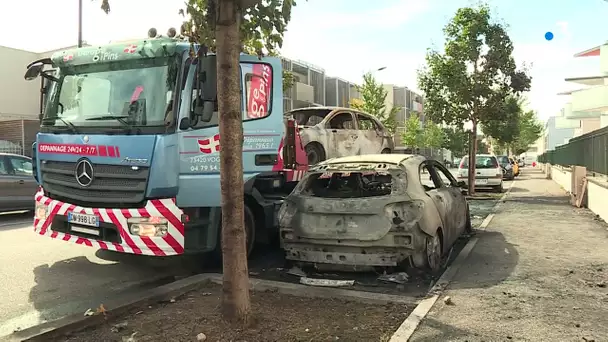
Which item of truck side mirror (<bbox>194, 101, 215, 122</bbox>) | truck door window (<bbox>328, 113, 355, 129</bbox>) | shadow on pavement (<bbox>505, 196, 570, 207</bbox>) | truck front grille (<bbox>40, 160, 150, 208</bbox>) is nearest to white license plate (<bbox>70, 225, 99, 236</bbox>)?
truck front grille (<bbox>40, 160, 150, 208</bbox>)

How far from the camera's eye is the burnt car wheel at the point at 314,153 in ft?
28.5

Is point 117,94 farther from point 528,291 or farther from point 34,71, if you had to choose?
point 528,291

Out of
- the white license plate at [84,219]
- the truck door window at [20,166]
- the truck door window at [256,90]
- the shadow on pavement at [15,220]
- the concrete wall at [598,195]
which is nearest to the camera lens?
the white license plate at [84,219]

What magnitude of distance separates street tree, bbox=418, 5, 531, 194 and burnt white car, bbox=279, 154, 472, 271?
36.6 feet

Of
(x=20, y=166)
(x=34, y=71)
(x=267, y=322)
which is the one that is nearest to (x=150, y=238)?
(x=267, y=322)

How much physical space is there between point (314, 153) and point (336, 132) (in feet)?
2.73

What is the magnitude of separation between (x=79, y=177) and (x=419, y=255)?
415 cm

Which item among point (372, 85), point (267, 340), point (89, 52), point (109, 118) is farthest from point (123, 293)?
point (372, 85)

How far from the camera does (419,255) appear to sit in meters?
5.83

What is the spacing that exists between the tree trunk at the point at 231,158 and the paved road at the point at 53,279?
195 cm

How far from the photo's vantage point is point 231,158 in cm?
403

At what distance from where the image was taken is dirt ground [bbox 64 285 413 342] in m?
4.06

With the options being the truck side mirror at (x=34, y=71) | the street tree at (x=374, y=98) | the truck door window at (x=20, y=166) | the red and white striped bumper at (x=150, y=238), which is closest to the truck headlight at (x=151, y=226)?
the red and white striped bumper at (x=150, y=238)

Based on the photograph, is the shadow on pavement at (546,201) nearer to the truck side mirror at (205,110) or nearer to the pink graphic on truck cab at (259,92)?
the pink graphic on truck cab at (259,92)
